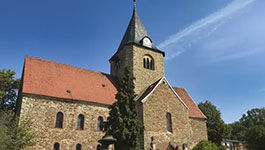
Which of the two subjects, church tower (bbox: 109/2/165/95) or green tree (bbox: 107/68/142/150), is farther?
church tower (bbox: 109/2/165/95)

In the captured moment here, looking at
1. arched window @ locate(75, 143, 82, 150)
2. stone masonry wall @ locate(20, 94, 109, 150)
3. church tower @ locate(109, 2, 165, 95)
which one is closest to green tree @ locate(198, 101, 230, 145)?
church tower @ locate(109, 2, 165, 95)

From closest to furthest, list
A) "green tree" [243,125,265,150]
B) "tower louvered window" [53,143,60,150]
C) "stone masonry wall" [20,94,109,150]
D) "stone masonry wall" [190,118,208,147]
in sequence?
"stone masonry wall" [20,94,109,150] < "tower louvered window" [53,143,60,150] < "stone masonry wall" [190,118,208,147] < "green tree" [243,125,265,150]

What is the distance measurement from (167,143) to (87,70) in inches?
465

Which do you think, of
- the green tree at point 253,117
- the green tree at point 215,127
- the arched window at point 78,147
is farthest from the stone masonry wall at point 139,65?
the green tree at point 253,117

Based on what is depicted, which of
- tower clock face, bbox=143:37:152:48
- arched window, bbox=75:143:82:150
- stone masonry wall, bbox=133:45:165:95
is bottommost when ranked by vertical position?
arched window, bbox=75:143:82:150

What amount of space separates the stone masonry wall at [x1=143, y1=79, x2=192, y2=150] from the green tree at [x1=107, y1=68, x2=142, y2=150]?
260cm

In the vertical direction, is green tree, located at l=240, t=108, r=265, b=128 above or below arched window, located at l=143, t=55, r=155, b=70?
below

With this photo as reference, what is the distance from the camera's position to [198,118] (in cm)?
2633

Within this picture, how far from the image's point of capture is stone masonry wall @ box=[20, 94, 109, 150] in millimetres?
16938

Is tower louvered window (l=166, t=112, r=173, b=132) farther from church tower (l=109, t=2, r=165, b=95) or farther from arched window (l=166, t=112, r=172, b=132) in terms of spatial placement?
church tower (l=109, t=2, r=165, b=95)

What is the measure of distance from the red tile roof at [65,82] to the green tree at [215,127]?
58.3 ft

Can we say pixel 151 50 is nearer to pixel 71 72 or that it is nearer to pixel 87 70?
pixel 87 70

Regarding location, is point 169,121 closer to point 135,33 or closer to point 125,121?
point 125,121

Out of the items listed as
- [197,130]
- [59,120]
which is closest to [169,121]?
[197,130]
